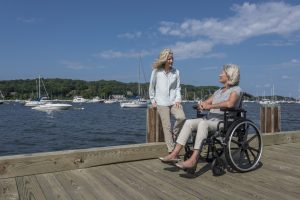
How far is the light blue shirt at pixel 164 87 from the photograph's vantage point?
5.45 meters

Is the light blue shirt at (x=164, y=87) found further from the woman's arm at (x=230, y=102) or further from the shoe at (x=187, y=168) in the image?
the shoe at (x=187, y=168)

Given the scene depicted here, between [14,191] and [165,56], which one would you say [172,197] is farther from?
[165,56]

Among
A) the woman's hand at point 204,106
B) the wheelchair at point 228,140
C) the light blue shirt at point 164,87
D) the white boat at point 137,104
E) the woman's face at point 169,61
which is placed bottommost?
the white boat at point 137,104

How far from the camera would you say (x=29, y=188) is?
4.29 metres

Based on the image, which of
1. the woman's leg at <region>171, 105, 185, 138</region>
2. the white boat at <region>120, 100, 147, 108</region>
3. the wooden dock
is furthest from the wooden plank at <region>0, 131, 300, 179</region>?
the white boat at <region>120, 100, 147, 108</region>

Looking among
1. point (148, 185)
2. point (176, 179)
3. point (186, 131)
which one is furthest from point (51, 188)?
point (186, 131)

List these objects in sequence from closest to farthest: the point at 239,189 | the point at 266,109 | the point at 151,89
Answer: the point at 239,189
the point at 151,89
the point at 266,109

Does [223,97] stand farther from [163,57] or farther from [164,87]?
[163,57]

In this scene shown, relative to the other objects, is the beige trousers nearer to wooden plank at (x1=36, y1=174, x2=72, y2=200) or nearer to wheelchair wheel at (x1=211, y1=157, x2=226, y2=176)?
wheelchair wheel at (x1=211, y1=157, x2=226, y2=176)

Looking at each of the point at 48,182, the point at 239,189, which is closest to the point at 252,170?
the point at 239,189

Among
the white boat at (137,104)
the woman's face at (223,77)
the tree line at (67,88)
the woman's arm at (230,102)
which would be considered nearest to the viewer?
the woman's arm at (230,102)

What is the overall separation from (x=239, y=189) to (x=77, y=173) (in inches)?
81.6

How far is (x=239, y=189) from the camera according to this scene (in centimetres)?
427

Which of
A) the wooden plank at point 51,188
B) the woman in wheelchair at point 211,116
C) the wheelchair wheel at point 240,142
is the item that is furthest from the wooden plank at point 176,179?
the wooden plank at point 51,188
